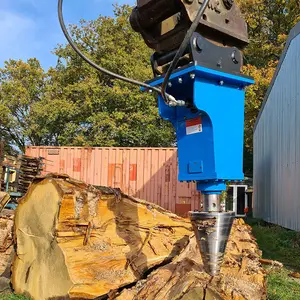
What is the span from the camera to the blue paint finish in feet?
8.87

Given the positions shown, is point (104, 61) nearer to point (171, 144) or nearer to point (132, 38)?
point (132, 38)

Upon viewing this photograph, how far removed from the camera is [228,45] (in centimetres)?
287

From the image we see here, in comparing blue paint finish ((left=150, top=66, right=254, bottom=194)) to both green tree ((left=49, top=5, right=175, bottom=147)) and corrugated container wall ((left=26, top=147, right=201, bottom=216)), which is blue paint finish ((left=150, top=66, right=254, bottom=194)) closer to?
corrugated container wall ((left=26, top=147, right=201, bottom=216))

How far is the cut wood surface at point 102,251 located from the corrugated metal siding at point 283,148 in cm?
419

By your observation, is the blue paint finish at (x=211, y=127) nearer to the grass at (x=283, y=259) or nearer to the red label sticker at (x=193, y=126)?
the red label sticker at (x=193, y=126)

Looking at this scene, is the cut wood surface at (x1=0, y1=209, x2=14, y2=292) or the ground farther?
the cut wood surface at (x1=0, y1=209, x2=14, y2=292)

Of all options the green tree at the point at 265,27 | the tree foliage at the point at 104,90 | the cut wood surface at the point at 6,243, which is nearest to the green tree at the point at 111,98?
the tree foliage at the point at 104,90

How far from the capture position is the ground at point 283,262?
4.22m

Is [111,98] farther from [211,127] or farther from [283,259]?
[211,127]

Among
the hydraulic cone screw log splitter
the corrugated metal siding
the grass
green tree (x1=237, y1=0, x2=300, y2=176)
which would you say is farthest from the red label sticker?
green tree (x1=237, y1=0, x2=300, y2=176)

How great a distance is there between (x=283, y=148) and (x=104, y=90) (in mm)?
12284

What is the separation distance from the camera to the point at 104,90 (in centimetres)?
2042

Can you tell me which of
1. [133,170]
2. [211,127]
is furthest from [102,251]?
[133,170]

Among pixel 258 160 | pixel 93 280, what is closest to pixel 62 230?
pixel 93 280
